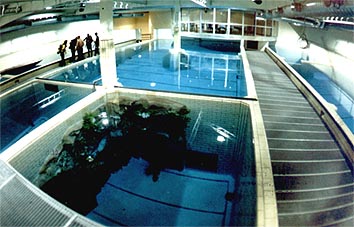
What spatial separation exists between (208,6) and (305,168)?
14478mm

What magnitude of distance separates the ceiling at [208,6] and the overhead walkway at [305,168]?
2288mm

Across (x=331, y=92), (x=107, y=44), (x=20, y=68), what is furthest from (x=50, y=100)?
(x=331, y=92)

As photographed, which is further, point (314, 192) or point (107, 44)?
point (107, 44)

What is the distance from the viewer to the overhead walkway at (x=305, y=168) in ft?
12.1

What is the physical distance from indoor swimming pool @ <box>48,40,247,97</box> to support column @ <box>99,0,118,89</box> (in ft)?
2.66

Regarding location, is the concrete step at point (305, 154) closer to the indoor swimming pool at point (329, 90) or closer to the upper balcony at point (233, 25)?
the indoor swimming pool at point (329, 90)

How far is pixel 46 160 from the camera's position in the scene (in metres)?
5.60

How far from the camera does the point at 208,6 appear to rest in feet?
55.9

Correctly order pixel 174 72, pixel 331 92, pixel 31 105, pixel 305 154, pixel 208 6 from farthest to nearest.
A: pixel 208 6 → pixel 174 72 → pixel 331 92 → pixel 31 105 → pixel 305 154

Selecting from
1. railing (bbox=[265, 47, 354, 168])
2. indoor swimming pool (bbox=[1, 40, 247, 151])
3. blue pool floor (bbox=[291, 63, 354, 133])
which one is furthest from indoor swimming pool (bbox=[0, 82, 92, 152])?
blue pool floor (bbox=[291, 63, 354, 133])

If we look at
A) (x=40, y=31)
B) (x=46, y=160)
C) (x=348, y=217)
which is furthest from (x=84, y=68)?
(x=348, y=217)

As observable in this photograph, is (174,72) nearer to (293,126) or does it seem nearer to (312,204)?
(293,126)

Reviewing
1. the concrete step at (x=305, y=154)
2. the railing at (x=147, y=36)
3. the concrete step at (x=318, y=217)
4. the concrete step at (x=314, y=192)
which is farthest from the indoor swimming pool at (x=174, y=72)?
the concrete step at (x=318, y=217)

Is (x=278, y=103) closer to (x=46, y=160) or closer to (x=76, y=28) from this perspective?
(x=46, y=160)
